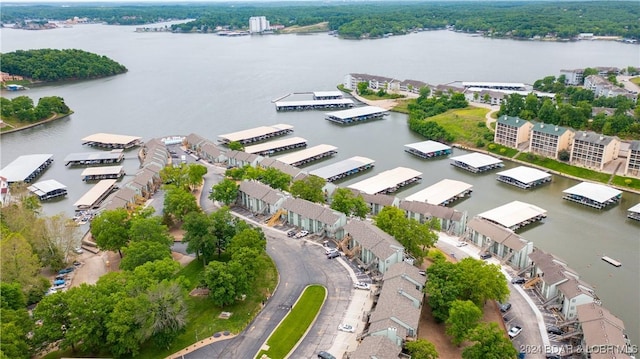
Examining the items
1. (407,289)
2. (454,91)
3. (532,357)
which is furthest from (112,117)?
(532,357)

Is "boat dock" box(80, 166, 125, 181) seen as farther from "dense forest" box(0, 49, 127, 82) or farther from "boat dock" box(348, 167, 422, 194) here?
"dense forest" box(0, 49, 127, 82)

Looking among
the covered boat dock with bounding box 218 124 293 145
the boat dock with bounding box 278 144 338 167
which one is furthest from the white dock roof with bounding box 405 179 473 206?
the covered boat dock with bounding box 218 124 293 145

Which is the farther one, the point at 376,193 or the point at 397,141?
the point at 397,141

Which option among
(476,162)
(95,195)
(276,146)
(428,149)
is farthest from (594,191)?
(95,195)

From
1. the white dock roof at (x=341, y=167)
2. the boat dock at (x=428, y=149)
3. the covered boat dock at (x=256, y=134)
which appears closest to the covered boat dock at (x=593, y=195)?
the boat dock at (x=428, y=149)

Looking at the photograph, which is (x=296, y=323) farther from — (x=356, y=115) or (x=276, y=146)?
(x=356, y=115)

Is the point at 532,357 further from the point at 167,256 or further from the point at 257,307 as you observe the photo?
the point at 167,256
